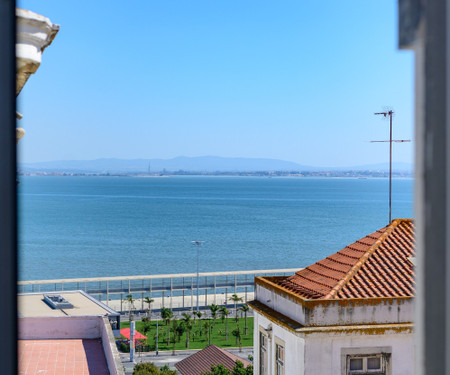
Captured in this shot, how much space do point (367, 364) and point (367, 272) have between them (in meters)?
1.72

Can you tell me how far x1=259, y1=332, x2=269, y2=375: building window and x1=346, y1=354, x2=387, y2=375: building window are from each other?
1.72 m

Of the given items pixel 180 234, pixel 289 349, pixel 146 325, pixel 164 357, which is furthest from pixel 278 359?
pixel 180 234

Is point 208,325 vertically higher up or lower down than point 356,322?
lower down

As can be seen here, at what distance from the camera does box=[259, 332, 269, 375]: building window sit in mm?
10820

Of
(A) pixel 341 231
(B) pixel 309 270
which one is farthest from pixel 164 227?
(B) pixel 309 270

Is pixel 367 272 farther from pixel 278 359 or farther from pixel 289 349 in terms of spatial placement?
pixel 278 359

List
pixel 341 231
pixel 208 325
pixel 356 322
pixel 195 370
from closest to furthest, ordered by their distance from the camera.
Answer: pixel 356 322 < pixel 195 370 < pixel 208 325 < pixel 341 231

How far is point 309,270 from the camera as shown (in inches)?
472

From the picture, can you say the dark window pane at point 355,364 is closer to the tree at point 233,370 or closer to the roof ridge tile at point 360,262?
the roof ridge tile at point 360,262

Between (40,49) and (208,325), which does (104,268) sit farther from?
(40,49)

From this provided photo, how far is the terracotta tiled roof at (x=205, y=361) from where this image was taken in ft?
86.3

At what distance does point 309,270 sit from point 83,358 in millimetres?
4223

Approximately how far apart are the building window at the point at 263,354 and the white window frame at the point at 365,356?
1.71m

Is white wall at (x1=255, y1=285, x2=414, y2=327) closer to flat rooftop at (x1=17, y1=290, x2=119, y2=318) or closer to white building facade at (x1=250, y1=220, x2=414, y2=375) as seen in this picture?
white building facade at (x1=250, y1=220, x2=414, y2=375)
